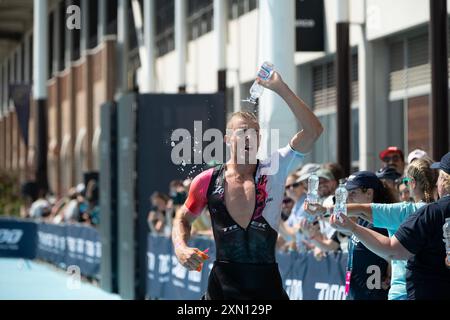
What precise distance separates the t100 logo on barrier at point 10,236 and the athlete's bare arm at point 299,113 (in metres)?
23.8

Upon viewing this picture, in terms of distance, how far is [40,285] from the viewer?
21.8 meters

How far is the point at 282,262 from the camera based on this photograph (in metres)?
12.3

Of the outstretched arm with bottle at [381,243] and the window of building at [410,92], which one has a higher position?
the window of building at [410,92]

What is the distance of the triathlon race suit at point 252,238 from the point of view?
264 inches

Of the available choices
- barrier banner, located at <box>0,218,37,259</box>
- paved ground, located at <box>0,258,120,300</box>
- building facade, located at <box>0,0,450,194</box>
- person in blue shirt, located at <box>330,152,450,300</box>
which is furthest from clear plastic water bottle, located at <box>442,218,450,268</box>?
barrier banner, located at <box>0,218,37,259</box>

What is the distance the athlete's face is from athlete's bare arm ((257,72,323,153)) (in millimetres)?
241

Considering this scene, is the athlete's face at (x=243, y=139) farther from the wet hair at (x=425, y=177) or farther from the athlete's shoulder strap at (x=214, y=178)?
the wet hair at (x=425, y=177)

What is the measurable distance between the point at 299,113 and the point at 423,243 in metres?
1.08

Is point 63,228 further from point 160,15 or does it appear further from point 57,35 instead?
point 57,35

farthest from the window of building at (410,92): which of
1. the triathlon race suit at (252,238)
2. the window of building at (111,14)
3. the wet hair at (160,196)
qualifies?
the window of building at (111,14)

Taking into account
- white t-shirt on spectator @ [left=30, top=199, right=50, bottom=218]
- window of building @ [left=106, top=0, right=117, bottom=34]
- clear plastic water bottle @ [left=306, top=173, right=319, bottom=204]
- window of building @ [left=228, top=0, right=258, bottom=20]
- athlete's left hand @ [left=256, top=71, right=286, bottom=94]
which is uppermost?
window of building @ [left=106, top=0, right=117, bottom=34]

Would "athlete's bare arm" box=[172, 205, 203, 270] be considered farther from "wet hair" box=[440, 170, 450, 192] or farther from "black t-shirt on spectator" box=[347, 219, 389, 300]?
"black t-shirt on spectator" box=[347, 219, 389, 300]

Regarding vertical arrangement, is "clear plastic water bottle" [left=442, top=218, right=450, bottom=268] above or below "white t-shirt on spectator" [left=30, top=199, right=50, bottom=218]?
above

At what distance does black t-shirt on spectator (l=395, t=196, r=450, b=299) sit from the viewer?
601 cm
